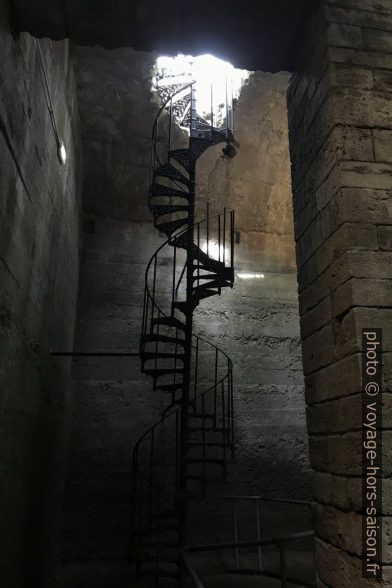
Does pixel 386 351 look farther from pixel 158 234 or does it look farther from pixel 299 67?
pixel 158 234

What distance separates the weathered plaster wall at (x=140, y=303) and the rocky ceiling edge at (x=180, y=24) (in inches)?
146

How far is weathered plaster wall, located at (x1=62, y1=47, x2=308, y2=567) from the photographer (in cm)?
578

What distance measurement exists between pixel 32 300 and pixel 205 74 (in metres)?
5.08

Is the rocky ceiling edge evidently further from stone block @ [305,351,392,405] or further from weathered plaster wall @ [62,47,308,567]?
weathered plaster wall @ [62,47,308,567]

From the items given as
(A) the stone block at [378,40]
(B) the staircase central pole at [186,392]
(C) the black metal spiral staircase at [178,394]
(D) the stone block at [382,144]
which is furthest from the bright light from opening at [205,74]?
(D) the stone block at [382,144]

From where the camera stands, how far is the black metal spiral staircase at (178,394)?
5195 millimetres

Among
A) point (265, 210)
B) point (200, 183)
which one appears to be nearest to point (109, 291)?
point (200, 183)

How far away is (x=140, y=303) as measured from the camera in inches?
266

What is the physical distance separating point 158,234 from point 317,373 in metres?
5.21

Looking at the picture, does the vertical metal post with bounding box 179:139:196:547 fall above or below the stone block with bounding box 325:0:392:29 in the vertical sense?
below

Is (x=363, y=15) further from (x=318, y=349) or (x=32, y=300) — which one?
(x=32, y=300)

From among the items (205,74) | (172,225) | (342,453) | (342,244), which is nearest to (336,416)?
(342,453)

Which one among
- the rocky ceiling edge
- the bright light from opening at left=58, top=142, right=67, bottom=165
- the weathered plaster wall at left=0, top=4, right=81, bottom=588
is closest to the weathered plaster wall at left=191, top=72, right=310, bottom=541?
the weathered plaster wall at left=0, top=4, right=81, bottom=588

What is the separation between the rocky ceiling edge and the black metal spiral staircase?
245 centimetres
